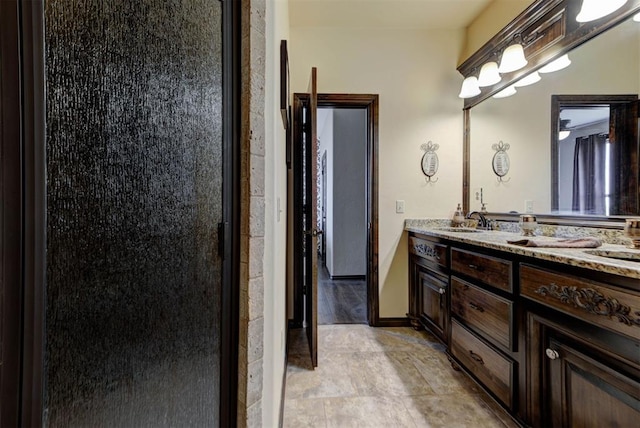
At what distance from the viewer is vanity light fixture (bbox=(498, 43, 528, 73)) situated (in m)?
2.11

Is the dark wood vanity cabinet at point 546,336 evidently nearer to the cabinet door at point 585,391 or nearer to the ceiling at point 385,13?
the cabinet door at point 585,391

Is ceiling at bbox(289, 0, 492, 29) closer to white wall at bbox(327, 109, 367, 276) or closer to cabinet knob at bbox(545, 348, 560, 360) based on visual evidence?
white wall at bbox(327, 109, 367, 276)

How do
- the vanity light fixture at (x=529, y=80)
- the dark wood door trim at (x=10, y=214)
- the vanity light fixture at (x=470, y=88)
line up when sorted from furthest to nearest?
the vanity light fixture at (x=470, y=88), the vanity light fixture at (x=529, y=80), the dark wood door trim at (x=10, y=214)

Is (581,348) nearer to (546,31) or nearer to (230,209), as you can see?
(230,209)

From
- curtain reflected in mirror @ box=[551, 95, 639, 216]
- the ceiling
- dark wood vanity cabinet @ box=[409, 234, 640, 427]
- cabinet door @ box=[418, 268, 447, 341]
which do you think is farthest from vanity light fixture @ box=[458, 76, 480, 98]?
cabinet door @ box=[418, 268, 447, 341]

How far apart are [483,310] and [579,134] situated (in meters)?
1.21

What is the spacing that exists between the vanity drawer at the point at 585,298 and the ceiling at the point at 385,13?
2.28m

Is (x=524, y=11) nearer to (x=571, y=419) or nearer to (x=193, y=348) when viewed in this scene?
(x=571, y=419)

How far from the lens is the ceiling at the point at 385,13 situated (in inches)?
96.2

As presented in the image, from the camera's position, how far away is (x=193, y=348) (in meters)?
0.71

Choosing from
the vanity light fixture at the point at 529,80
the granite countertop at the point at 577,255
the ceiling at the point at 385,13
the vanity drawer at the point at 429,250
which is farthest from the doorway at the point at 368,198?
the vanity light fixture at the point at 529,80

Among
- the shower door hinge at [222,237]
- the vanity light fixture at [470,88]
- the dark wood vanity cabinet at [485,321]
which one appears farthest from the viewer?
the vanity light fixture at [470,88]

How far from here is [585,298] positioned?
107 centimetres

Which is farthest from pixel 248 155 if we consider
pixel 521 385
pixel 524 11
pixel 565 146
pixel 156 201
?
pixel 524 11
